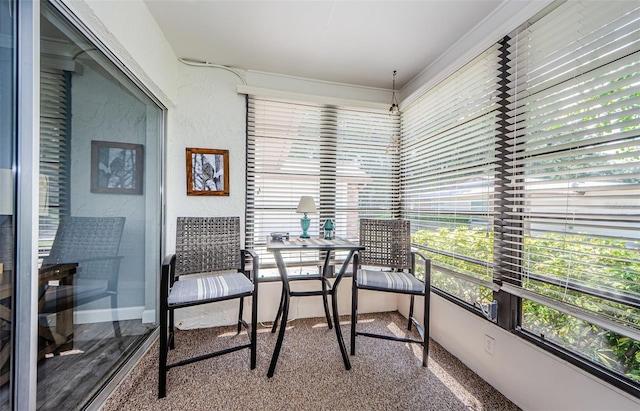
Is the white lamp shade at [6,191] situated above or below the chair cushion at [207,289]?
above

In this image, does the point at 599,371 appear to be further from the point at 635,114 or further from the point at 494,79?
the point at 494,79

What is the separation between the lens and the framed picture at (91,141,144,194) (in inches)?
62.6

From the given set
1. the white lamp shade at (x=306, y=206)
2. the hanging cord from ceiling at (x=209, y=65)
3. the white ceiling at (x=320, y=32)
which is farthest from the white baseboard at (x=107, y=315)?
the hanging cord from ceiling at (x=209, y=65)

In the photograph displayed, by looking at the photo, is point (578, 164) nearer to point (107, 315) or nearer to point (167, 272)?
point (167, 272)

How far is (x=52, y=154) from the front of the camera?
1.19 meters

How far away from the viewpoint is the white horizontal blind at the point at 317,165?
2525 mm

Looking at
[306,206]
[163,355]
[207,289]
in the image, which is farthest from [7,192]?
[306,206]

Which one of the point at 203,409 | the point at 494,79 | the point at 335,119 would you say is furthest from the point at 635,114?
the point at 203,409

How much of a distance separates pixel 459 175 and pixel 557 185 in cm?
70

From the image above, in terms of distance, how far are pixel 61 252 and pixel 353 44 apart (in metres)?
2.42

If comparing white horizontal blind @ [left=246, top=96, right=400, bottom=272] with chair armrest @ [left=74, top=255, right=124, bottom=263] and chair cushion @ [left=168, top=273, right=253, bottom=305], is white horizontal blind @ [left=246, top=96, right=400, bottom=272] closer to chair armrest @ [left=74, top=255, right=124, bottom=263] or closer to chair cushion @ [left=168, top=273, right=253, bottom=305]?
chair cushion @ [left=168, top=273, right=253, bottom=305]

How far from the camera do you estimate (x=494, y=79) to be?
1720 mm

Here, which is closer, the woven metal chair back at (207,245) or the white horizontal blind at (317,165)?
the woven metal chair back at (207,245)

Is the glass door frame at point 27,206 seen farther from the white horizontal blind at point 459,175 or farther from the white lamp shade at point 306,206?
the white horizontal blind at point 459,175
